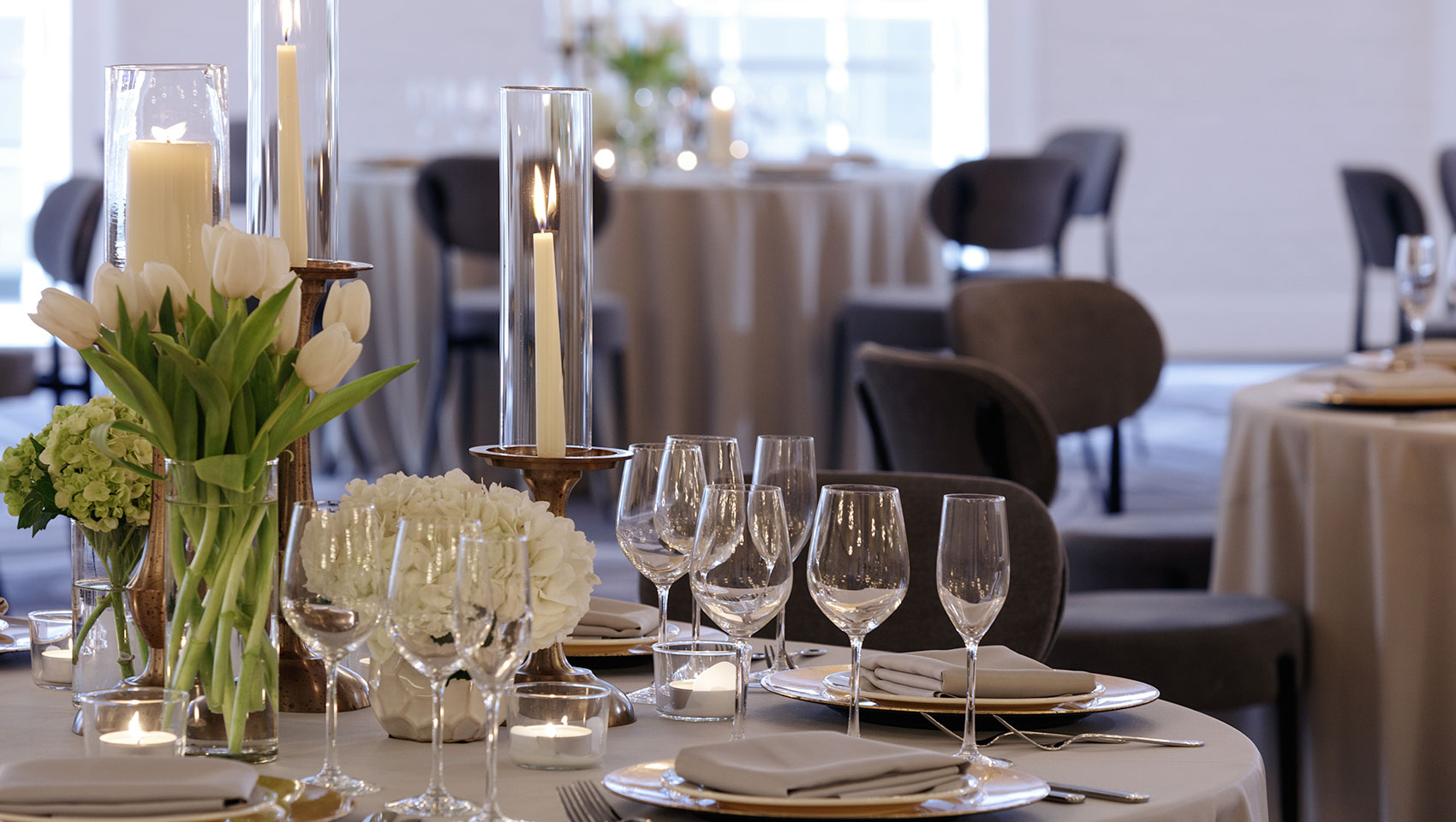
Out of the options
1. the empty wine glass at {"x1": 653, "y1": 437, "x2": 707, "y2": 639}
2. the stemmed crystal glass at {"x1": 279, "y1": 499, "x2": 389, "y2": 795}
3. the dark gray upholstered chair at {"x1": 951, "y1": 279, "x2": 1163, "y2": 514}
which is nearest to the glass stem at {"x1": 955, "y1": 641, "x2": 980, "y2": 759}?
the empty wine glass at {"x1": 653, "y1": 437, "x2": 707, "y2": 639}

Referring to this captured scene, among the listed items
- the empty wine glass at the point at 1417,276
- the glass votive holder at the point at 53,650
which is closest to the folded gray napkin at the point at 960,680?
the glass votive holder at the point at 53,650

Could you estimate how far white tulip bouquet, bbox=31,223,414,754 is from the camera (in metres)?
0.95

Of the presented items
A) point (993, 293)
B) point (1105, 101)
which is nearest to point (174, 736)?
point (993, 293)

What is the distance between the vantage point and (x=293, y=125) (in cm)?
119

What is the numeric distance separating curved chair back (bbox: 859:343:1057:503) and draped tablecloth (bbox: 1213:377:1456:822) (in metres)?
0.36

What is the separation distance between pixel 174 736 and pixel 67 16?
7.28m

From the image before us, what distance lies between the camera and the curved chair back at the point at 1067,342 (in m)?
2.90

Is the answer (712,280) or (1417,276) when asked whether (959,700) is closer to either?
(1417,276)

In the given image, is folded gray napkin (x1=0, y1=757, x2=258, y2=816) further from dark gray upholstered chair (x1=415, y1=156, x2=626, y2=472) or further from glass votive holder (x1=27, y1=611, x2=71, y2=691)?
dark gray upholstered chair (x1=415, y1=156, x2=626, y2=472)

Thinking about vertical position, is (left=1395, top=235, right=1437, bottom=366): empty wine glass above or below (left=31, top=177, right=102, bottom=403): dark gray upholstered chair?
below

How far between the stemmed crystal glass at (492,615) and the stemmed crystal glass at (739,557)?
239mm

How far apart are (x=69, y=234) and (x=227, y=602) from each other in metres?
3.73

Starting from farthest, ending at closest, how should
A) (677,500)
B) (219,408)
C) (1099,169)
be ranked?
(1099,169) < (677,500) < (219,408)

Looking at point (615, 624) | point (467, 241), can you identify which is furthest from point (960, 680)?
point (467, 241)
